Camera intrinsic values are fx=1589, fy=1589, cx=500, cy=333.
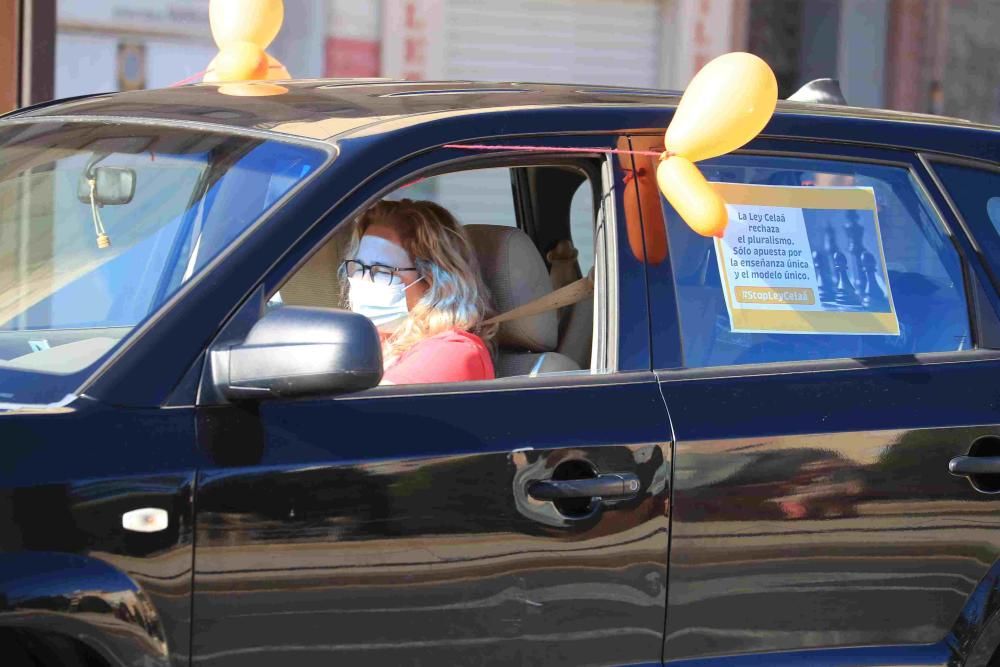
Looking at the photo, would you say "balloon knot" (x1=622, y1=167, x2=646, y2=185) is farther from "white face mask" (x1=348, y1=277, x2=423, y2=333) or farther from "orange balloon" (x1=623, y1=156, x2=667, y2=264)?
"white face mask" (x1=348, y1=277, x2=423, y2=333)

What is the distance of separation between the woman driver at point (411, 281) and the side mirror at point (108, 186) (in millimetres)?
444

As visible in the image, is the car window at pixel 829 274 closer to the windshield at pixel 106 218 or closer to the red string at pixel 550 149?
the red string at pixel 550 149

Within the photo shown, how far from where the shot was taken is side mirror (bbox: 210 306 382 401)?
94.3 inches

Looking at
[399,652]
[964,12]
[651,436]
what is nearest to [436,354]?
[651,436]

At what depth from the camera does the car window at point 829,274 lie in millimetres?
2945

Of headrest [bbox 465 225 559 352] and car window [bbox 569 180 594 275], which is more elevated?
car window [bbox 569 180 594 275]

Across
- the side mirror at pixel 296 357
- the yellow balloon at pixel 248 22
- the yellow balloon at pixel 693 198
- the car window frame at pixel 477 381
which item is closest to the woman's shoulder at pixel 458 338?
the car window frame at pixel 477 381

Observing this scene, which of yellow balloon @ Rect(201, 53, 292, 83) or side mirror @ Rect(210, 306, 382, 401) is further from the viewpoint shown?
yellow balloon @ Rect(201, 53, 292, 83)

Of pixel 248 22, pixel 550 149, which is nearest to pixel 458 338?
pixel 550 149

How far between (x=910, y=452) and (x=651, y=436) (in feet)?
1.71

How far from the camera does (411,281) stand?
3168 mm

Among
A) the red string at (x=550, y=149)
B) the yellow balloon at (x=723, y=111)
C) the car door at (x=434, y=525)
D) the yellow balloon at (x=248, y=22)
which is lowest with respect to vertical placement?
the car door at (x=434, y=525)

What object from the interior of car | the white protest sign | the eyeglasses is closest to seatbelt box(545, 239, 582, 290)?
the interior of car

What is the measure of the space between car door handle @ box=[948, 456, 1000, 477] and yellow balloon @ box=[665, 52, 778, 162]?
0.71m
